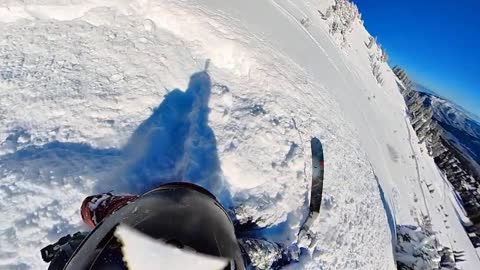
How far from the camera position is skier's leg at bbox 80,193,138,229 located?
12.7 ft

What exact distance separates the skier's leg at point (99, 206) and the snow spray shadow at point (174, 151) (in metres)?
0.78

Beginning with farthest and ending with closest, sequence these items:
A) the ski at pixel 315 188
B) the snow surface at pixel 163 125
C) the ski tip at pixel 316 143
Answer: the ski tip at pixel 316 143
the ski at pixel 315 188
the snow surface at pixel 163 125

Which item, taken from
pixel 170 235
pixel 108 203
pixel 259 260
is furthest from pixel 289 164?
pixel 170 235

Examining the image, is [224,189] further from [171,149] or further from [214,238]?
[214,238]

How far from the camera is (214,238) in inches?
116

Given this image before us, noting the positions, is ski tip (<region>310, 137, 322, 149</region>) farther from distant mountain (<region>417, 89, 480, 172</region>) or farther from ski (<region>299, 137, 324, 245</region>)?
distant mountain (<region>417, 89, 480, 172</region>)

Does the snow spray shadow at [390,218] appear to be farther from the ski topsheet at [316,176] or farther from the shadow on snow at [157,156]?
the shadow on snow at [157,156]

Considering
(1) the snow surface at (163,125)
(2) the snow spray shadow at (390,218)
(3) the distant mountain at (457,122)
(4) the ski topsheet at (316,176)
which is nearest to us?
(1) the snow surface at (163,125)

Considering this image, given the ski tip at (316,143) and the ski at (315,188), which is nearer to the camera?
the ski at (315,188)

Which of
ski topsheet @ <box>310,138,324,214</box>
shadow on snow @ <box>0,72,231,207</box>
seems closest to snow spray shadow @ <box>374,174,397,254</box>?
ski topsheet @ <box>310,138,324,214</box>

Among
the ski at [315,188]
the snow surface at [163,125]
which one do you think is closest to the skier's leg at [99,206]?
the snow surface at [163,125]

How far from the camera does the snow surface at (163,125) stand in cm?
498

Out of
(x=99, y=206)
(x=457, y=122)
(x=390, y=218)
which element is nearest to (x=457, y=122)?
(x=457, y=122)

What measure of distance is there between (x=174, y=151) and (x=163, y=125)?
0.62 metres
